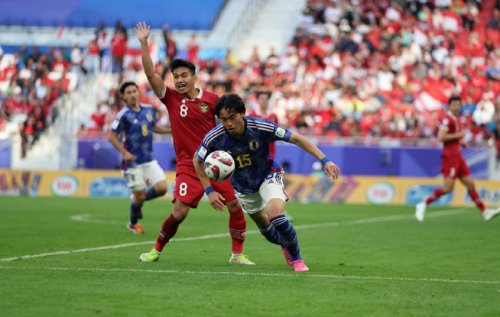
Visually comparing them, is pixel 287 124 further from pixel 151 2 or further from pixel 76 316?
pixel 76 316

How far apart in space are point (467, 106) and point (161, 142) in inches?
390

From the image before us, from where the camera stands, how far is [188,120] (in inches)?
482

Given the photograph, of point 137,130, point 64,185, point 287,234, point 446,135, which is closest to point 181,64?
point 287,234

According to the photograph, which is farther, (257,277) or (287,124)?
(287,124)

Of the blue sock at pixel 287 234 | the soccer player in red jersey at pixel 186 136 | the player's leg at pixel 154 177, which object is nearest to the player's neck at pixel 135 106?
the player's leg at pixel 154 177

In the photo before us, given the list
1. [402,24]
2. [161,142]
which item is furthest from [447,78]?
[161,142]

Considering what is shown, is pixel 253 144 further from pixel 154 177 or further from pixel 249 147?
pixel 154 177

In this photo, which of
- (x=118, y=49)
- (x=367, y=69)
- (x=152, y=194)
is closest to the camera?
(x=152, y=194)

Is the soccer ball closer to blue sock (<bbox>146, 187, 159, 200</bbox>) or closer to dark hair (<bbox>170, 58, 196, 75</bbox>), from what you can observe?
dark hair (<bbox>170, 58, 196, 75</bbox>)

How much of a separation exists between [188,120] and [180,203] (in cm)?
99

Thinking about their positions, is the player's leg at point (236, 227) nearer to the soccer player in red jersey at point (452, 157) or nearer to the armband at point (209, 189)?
the armband at point (209, 189)

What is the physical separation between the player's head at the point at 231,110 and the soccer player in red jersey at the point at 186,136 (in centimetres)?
145

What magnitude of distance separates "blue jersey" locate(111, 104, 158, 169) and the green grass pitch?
1319 mm

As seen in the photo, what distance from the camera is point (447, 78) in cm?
3453
